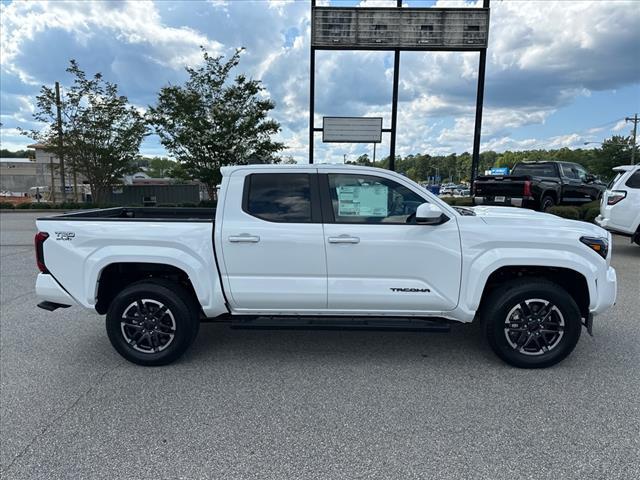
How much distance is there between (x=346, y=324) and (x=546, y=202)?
11499 millimetres

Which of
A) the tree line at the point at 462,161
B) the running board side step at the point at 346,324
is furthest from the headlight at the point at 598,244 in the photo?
the tree line at the point at 462,161

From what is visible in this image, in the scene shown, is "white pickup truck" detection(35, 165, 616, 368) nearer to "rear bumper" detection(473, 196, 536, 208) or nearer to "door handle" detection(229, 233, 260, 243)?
"door handle" detection(229, 233, 260, 243)

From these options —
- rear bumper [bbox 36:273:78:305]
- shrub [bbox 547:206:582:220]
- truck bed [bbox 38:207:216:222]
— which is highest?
truck bed [bbox 38:207:216:222]

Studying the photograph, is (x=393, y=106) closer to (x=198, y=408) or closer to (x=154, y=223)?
(x=154, y=223)

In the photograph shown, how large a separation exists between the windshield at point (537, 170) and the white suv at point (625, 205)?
413 cm

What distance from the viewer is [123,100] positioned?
22.4m

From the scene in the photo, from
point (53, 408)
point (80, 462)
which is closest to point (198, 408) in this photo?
point (80, 462)

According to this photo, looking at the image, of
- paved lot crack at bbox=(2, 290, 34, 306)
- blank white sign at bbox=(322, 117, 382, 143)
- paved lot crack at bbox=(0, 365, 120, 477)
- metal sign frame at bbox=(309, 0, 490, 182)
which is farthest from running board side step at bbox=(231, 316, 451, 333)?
blank white sign at bbox=(322, 117, 382, 143)

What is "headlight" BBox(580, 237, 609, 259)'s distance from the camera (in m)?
3.60

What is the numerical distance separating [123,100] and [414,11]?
16625mm

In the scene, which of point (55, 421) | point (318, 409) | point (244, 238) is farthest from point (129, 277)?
point (318, 409)

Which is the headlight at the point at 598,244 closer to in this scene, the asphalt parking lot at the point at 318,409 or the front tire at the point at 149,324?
the asphalt parking lot at the point at 318,409

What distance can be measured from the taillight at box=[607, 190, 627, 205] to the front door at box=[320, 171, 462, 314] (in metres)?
7.06

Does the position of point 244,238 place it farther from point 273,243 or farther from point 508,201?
point 508,201
